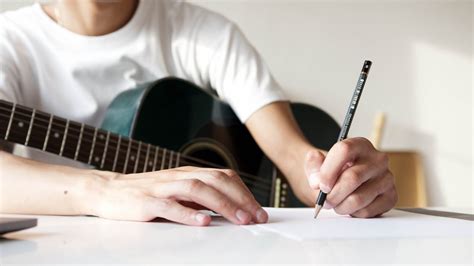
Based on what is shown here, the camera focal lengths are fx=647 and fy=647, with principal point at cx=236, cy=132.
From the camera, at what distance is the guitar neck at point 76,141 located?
1021mm

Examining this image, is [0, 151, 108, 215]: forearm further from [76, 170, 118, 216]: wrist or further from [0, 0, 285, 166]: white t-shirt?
[0, 0, 285, 166]: white t-shirt

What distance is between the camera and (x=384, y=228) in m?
0.63

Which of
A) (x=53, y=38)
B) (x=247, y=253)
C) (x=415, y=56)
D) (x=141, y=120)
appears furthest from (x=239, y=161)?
(x=415, y=56)

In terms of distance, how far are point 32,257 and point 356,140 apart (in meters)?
0.43

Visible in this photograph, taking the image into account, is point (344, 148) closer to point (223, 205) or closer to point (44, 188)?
point (223, 205)

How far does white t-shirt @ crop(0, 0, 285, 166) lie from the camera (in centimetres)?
123

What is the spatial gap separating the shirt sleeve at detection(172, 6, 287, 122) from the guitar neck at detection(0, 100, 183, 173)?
268 millimetres

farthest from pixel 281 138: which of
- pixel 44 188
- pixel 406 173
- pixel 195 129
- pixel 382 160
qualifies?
pixel 406 173

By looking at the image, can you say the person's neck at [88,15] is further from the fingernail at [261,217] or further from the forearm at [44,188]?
the fingernail at [261,217]

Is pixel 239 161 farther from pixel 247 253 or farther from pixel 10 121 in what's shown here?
pixel 247 253

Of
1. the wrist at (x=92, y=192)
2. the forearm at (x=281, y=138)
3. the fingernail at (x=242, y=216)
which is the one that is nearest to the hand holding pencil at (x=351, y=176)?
the fingernail at (x=242, y=216)

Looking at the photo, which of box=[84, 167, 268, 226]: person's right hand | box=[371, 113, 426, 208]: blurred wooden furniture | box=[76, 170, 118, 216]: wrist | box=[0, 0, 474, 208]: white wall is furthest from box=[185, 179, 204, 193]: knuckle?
box=[371, 113, 426, 208]: blurred wooden furniture

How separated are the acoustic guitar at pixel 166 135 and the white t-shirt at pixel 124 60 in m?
0.07

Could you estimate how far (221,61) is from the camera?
Answer: 1326 millimetres
